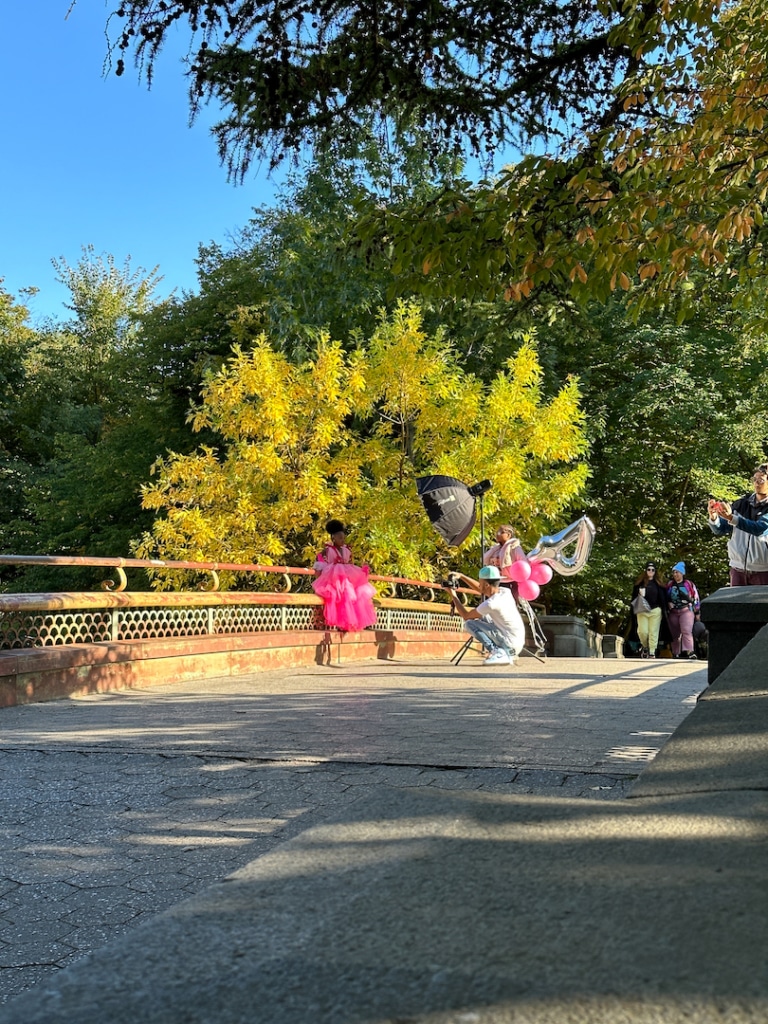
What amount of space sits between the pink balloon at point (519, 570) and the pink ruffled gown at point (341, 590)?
226 cm

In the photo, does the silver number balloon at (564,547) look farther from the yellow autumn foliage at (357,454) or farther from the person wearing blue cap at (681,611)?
the person wearing blue cap at (681,611)

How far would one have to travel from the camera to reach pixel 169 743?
5.92 m

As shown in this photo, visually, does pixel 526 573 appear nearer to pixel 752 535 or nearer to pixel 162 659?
pixel 752 535

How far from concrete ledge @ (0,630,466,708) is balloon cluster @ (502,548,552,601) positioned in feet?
7.75

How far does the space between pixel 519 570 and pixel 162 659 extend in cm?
659

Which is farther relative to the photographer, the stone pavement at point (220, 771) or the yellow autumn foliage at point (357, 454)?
the yellow autumn foliage at point (357, 454)

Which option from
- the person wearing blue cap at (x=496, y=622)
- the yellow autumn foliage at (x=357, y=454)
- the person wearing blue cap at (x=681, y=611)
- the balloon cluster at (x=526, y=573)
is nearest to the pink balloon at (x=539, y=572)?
the balloon cluster at (x=526, y=573)

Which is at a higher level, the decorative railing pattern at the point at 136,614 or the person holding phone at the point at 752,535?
the person holding phone at the point at 752,535

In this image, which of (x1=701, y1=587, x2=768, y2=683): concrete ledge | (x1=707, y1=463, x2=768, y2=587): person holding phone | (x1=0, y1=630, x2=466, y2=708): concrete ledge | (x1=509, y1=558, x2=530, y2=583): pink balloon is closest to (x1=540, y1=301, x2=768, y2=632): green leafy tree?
(x1=509, y1=558, x2=530, y2=583): pink balloon

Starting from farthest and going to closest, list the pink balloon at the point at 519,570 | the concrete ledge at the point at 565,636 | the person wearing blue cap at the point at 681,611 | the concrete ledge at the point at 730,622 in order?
1. the concrete ledge at the point at 565,636
2. the person wearing blue cap at the point at 681,611
3. the pink balloon at the point at 519,570
4. the concrete ledge at the point at 730,622

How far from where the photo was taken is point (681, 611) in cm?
1986

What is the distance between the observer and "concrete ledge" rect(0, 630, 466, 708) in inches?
319

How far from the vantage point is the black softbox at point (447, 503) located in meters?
16.9

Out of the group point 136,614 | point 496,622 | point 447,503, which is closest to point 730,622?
point 136,614
